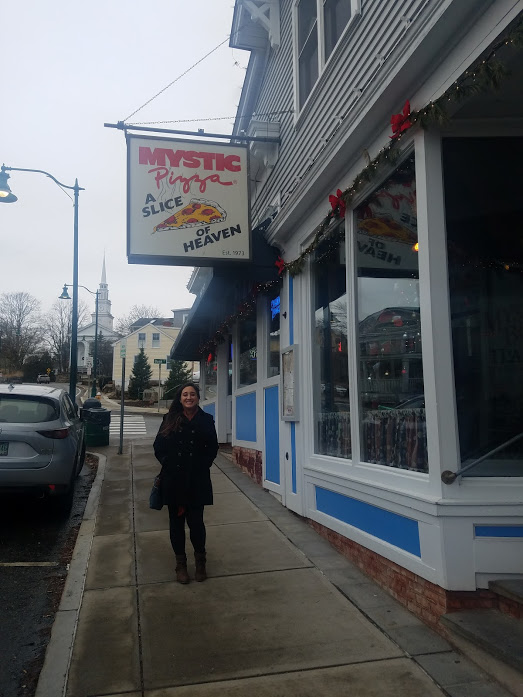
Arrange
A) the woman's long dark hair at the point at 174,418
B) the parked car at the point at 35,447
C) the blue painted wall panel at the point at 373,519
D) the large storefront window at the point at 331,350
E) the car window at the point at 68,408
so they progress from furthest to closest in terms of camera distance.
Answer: the car window at the point at 68,408, the parked car at the point at 35,447, the large storefront window at the point at 331,350, the woman's long dark hair at the point at 174,418, the blue painted wall panel at the point at 373,519

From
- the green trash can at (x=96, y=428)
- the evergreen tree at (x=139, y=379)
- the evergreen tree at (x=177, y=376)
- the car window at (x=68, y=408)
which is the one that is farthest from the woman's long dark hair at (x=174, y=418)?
the evergreen tree at (x=139, y=379)

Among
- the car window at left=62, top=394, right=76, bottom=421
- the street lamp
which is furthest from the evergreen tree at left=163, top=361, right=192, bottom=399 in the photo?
the car window at left=62, top=394, right=76, bottom=421

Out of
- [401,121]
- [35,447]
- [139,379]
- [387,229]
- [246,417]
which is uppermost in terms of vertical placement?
[139,379]

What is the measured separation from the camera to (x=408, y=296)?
4434 millimetres

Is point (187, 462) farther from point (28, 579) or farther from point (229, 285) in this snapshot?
point (229, 285)

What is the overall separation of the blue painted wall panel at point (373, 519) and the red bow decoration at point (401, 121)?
274cm

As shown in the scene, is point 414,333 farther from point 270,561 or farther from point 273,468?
point 273,468

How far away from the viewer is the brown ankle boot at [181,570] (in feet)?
15.2

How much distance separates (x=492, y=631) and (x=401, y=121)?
3.34 metres

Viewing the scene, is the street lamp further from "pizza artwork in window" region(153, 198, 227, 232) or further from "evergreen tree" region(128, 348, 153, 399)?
"evergreen tree" region(128, 348, 153, 399)

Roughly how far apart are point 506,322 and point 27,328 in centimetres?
7968

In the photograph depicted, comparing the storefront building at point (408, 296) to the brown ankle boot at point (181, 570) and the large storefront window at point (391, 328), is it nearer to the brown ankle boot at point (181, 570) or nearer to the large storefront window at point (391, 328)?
the large storefront window at point (391, 328)

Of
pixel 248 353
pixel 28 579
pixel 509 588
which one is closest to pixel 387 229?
pixel 509 588

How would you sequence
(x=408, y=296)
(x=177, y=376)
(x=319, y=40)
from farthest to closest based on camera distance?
(x=177, y=376)
(x=319, y=40)
(x=408, y=296)
